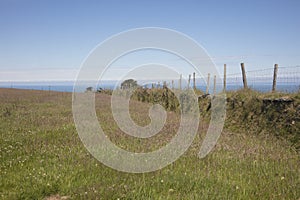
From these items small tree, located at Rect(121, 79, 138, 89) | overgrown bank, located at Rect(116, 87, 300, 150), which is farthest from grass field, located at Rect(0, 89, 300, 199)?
small tree, located at Rect(121, 79, 138, 89)

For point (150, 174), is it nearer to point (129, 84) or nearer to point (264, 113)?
point (264, 113)

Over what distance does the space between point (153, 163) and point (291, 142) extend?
492cm

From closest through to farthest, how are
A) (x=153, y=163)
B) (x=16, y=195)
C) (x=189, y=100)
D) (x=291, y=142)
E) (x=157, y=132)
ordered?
(x=16, y=195)
(x=153, y=163)
(x=291, y=142)
(x=157, y=132)
(x=189, y=100)

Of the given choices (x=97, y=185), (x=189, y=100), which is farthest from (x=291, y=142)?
(x=189, y=100)

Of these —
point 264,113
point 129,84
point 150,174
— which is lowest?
point 150,174

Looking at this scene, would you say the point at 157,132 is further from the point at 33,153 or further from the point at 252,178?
the point at 252,178

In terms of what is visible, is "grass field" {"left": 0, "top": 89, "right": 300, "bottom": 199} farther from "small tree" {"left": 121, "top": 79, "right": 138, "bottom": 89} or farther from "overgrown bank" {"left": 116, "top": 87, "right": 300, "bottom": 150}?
"small tree" {"left": 121, "top": 79, "right": 138, "bottom": 89}

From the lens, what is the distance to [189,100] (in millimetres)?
18266

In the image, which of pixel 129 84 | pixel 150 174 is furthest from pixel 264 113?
pixel 129 84

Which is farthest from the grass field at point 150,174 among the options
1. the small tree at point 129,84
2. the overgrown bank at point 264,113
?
the small tree at point 129,84

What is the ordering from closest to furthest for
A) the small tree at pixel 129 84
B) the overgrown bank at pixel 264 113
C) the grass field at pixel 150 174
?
1. the grass field at pixel 150 174
2. the overgrown bank at pixel 264 113
3. the small tree at pixel 129 84

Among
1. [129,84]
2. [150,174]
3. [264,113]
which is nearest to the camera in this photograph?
[150,174]

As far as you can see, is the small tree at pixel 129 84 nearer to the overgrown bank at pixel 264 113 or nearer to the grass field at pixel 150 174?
the overgrown bank at pixel 264 113

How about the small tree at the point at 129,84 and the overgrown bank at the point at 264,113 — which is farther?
the small tree at the point at 129,84
